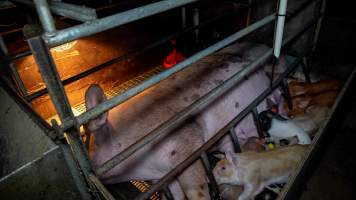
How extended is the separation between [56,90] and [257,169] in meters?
1.98

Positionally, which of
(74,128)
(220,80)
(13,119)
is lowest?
(220,80)

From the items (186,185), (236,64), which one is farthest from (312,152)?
(236,64)

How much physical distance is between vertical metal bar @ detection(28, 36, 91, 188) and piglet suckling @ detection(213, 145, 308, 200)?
151 cm

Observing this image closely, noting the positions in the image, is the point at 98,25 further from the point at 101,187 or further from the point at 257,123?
the point at 257,123

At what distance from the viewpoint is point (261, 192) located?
2.57m

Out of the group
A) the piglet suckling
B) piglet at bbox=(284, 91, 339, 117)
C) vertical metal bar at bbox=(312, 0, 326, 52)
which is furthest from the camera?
vertical metal bar at bbox=(312, 0, 326, 52)

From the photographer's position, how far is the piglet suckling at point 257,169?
8.18 ft

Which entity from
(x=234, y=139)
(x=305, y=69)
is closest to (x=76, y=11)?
(x=234, y=139)

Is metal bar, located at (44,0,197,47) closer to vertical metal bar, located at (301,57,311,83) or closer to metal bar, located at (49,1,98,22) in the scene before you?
metal bar, located at (49,1,98,22)

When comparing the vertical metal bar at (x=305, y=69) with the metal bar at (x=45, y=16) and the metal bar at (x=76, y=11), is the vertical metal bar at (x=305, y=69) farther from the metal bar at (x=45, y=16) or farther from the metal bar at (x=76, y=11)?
the metal bar at (x=45, y=16)

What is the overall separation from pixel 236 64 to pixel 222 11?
202 centimetres

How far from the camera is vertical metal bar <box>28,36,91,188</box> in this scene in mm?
1099

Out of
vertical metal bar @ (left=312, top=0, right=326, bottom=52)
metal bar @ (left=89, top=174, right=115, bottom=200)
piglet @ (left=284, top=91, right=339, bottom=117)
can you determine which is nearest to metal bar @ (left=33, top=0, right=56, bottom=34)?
metal bar @ (left=89, top=174, right=115, bottom=200)

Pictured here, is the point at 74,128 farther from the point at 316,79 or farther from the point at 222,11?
the point at 222,11
